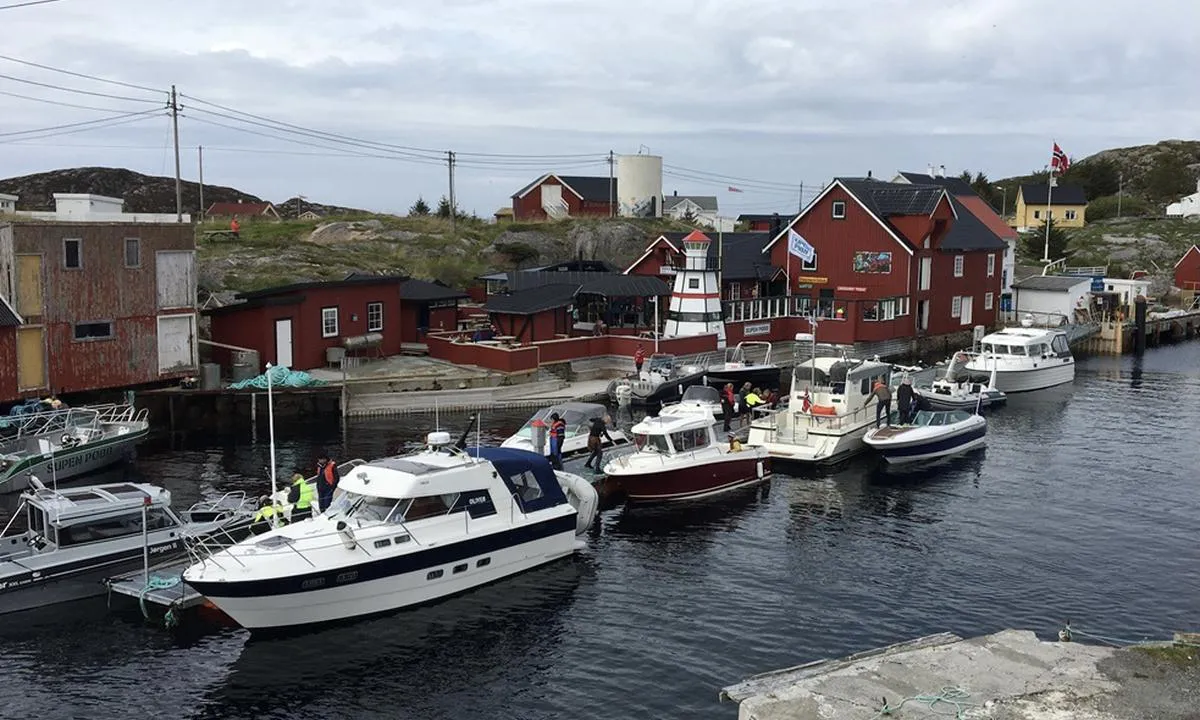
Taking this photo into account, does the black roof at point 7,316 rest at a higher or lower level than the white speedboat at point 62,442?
higher

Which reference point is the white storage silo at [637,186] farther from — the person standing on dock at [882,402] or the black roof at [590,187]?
the person standing on dock at [882,402]

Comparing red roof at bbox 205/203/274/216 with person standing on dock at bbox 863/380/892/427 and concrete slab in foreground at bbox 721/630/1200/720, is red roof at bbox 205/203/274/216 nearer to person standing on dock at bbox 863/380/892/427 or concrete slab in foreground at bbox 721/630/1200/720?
person standing on dock at bbox 863/380/892/427

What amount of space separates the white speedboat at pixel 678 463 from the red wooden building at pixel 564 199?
64445mm

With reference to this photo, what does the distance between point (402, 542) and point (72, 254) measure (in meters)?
24.0

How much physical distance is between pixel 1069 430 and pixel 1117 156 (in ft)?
551

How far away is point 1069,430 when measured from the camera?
4375 cm

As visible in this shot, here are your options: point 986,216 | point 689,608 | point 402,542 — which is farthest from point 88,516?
point 986,216

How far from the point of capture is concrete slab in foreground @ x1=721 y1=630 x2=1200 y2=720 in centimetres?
1440

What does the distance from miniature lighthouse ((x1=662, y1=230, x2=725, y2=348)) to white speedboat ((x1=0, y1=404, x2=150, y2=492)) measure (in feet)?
90.8

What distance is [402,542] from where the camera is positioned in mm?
22656

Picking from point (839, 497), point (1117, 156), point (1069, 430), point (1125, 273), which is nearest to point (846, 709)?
point (839, 497)

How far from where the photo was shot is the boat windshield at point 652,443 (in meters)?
31.4

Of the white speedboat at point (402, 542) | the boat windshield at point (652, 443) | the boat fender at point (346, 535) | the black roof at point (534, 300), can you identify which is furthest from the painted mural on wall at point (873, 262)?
the boat fender at point (346, 535)

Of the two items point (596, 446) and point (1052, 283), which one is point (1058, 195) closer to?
point (1052, 283)
